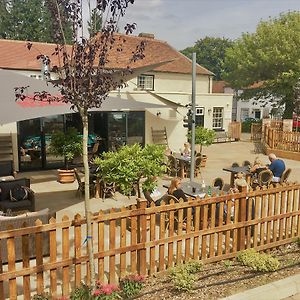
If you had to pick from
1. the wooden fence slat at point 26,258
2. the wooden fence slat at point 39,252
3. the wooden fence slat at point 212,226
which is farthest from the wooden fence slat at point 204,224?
the wooden fence slat at point 26,258

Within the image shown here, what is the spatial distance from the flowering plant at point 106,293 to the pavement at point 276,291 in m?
1.51

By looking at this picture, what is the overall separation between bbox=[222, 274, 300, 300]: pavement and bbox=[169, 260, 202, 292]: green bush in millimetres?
533

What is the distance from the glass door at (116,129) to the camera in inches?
647

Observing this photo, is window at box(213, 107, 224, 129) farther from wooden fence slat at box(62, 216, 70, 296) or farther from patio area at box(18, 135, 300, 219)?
wooden fence slat at box(62, 216, 70, 296)

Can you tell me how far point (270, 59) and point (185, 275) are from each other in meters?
28.3

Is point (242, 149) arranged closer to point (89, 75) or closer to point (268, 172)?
point (268, 172)

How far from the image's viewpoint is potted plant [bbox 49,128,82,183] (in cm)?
1269

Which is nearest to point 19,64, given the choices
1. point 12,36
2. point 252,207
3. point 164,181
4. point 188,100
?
point 188,100

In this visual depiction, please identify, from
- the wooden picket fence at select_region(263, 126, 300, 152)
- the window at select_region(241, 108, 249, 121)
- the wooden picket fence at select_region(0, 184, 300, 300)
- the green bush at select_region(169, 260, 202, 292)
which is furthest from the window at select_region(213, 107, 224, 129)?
the green bush at select_region(169, 260, 202, 292)

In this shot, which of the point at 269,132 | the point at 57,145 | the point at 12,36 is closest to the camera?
the point at 57,145

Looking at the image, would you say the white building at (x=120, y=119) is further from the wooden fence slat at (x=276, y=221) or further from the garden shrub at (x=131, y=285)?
the garden shrub at (x=131, y=285)

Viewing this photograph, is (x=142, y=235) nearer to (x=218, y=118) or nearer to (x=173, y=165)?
(x=173, y=165)

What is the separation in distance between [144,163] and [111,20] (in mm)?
4984

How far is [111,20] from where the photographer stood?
3.90m
